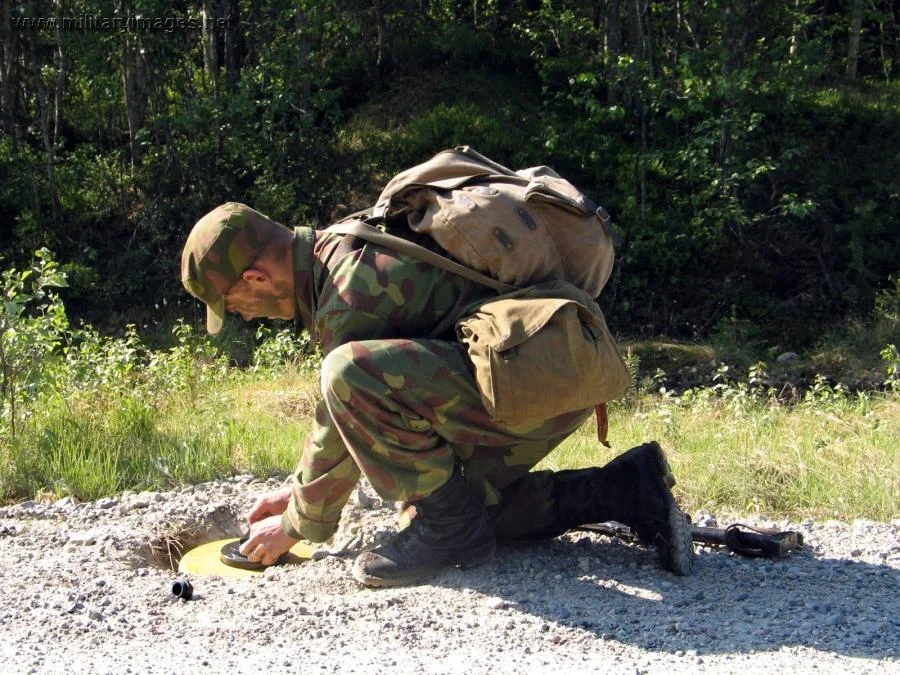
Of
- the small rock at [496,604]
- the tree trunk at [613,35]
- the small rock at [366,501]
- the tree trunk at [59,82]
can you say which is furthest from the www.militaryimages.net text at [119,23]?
the small rock at [496,604]

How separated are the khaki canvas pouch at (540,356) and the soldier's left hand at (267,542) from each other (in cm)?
102

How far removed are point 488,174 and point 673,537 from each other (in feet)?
4.39

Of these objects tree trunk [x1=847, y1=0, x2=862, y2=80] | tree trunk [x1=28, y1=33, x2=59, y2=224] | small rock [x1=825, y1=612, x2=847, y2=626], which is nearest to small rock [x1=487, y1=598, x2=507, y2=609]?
small rock [x1=825, y1=612, x2=847, y2=626]

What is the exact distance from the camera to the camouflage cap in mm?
3553

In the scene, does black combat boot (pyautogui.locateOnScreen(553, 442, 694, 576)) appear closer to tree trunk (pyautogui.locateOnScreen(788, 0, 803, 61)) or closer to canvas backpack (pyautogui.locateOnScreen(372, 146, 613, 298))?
canvas backpack (pyautogui.locateOnScreen(372, 146, 613, 298))

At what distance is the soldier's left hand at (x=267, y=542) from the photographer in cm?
390

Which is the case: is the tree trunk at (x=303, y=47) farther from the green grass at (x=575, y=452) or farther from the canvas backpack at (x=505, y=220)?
the canvas backpack at (x=505, y=220)

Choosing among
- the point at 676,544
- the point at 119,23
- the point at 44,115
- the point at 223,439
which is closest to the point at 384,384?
the point at 676,544

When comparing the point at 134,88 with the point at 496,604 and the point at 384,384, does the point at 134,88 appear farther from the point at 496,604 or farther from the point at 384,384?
the point at 496,604

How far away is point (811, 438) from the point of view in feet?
18.1

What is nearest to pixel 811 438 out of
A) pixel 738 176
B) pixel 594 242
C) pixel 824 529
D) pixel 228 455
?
pixel 824 529

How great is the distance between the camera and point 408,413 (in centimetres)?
347

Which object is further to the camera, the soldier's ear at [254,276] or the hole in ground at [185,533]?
the hole in ground at [185,533]

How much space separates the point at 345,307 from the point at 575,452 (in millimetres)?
2227
